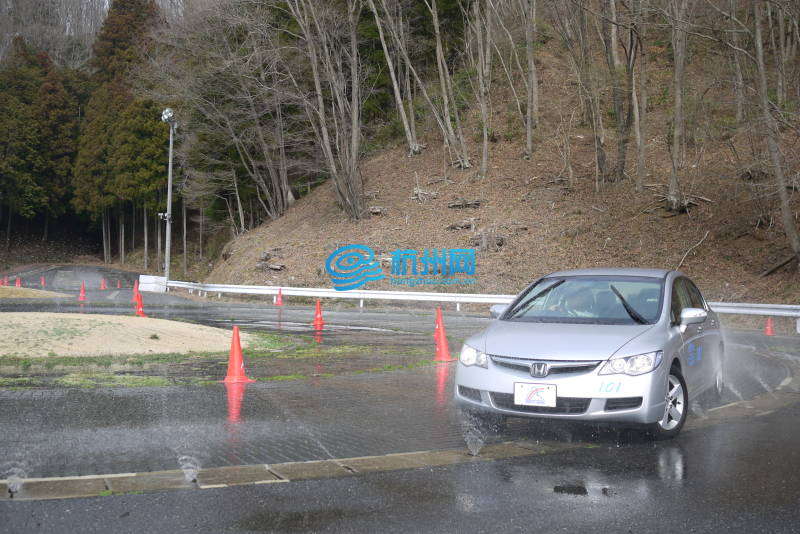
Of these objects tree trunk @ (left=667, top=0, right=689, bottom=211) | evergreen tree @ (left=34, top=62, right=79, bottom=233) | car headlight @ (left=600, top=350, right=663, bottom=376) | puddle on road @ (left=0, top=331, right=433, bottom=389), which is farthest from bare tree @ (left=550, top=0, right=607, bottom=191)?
evergreen tree @ (left=34, top=62, right=79, bottom=233)

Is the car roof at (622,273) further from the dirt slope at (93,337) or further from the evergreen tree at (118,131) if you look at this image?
the evergreen tree at (118,131)

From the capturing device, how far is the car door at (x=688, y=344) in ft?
25.0

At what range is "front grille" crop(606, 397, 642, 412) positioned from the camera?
21.8 ft

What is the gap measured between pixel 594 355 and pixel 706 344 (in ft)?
8.11

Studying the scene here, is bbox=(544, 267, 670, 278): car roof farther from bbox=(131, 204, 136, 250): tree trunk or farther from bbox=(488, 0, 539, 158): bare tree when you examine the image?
bbox=(131, 204, 136, 250): tree trunk

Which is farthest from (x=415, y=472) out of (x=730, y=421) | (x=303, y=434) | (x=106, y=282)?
(x=106, y=282)

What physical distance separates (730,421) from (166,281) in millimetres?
32925

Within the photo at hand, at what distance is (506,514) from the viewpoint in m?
5.01

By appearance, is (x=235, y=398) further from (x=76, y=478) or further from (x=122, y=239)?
(x=122, y=239)

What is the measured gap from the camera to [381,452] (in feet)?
22.0

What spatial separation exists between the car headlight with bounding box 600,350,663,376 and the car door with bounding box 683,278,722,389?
1473 millimetres

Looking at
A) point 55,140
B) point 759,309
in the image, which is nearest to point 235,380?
point 759,309

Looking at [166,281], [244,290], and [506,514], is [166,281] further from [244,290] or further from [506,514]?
[506,514]

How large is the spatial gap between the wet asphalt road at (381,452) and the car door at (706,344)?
0.47 metres
